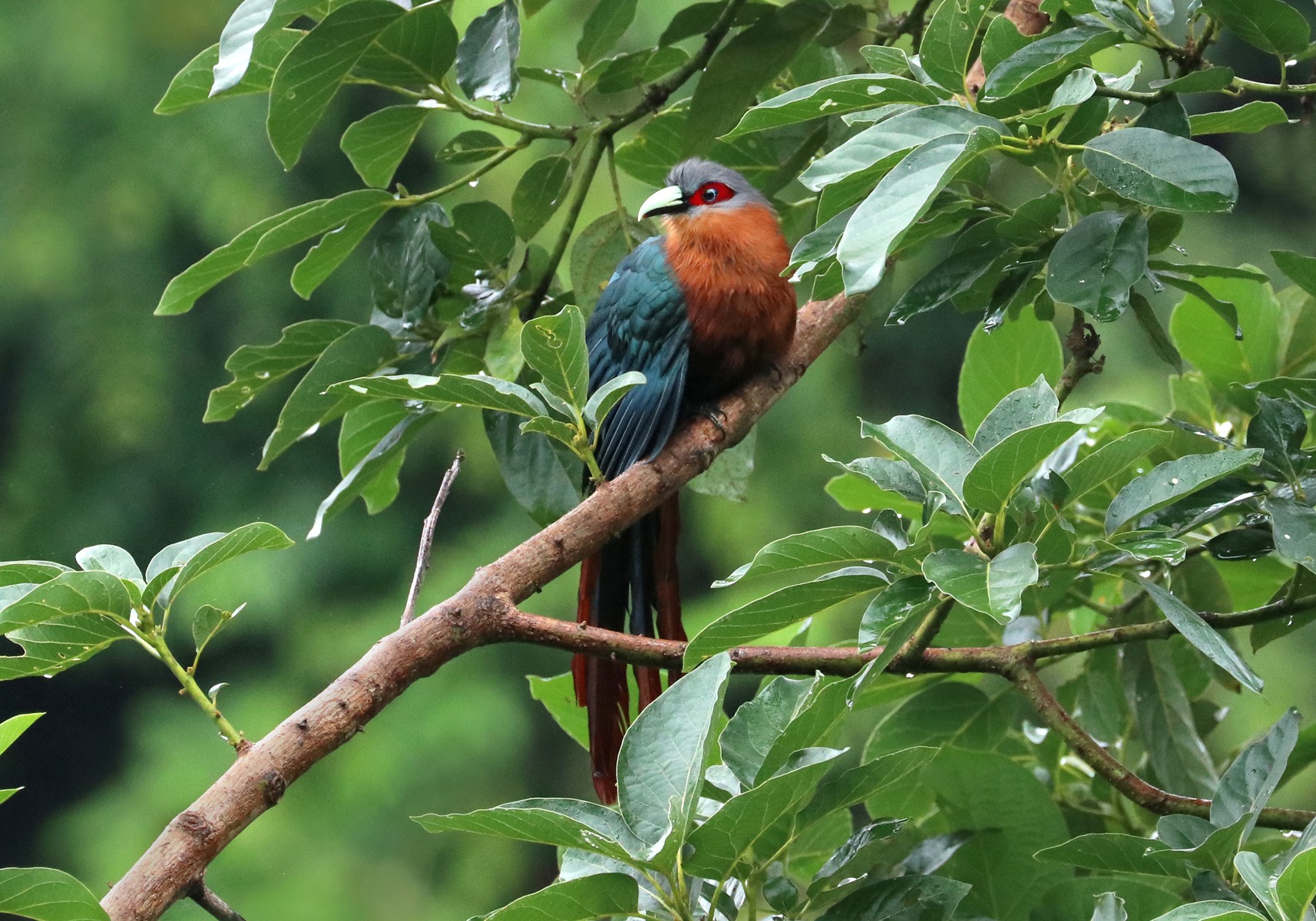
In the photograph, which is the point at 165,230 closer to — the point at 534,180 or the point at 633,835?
the point at 534,180

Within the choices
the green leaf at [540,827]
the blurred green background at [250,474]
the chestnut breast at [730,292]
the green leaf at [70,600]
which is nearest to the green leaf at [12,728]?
the green leaf at [70,600]

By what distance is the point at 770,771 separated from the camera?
571 millimetres

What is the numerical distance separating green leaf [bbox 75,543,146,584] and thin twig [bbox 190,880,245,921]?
7.3 inches

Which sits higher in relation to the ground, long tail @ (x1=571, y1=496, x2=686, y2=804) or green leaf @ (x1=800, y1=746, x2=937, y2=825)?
green leaf @ (x1=800, y1=746, x2=937, y2=825)

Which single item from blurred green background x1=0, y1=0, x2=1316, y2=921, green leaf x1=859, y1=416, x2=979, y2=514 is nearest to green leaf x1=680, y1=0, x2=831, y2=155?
green leaf x1=859, y1=416, x2=979, y2=514

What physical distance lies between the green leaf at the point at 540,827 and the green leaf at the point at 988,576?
190 mm

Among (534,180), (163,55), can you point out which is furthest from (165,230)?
(534,180)

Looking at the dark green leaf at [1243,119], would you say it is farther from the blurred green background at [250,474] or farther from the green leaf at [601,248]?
the blurred green background at [250,474]

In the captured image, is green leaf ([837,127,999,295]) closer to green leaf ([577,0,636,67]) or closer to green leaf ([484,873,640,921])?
green leaf ([484,873,640,921])

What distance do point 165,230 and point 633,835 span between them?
3.57 meters

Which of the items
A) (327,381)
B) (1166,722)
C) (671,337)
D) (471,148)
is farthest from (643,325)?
(1166,722)

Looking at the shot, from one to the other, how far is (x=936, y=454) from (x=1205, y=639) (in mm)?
158

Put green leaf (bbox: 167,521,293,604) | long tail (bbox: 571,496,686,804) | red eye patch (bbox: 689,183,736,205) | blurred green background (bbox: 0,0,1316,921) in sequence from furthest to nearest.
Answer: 1. blurred green background (bbox: 0,0,1316,921)
2. red eye patch (bbox: 689,183,736,205)
3. long tail (bbox: 571,496,686,804)
4. green leaf (bbox: 167,521,293,604)

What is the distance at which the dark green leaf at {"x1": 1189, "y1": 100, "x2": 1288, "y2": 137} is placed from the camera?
65cm
